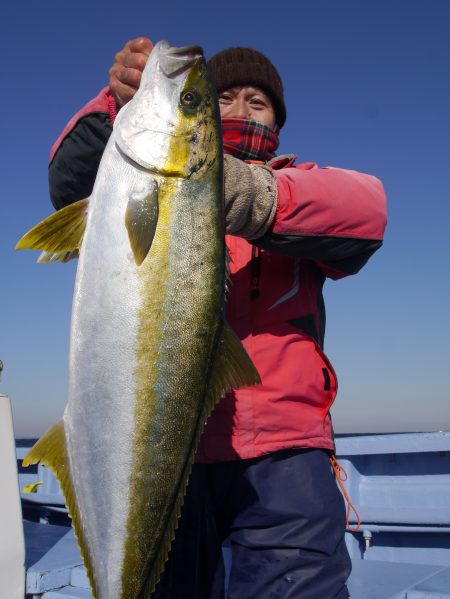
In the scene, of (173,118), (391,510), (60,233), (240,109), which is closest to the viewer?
(60,233)

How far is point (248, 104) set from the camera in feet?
11.8

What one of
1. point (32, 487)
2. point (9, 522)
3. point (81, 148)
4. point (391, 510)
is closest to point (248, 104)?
point (81, 148)

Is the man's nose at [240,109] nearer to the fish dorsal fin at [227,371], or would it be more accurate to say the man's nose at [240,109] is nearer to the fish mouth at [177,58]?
the fish mouth at [177,58]

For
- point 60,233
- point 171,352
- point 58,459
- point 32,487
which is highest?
point 60,233

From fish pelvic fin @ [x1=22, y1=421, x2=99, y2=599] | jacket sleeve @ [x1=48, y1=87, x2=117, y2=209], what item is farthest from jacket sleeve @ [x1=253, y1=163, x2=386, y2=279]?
fish pelvic fin @ [x1=22, y1=421, x2=99, y2=599]

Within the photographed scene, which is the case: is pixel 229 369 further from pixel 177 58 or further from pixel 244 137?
pixel 244 137

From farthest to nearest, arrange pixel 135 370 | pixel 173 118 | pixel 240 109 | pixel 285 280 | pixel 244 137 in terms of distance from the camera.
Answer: pixel 240 109 → pixel 244 137 → pixel 285 280 → pixel 173 118 → pixel 135 370

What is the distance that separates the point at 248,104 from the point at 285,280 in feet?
4.44

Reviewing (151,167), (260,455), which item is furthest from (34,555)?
(151,167)

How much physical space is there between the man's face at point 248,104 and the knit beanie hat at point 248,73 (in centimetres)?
5

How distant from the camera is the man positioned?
2.49 meters

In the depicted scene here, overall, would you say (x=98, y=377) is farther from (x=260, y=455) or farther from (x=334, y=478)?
(x=334, y=478)

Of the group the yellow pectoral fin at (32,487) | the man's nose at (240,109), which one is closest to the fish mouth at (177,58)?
the man's nose at (240,109)

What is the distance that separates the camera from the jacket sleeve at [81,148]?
269 centimetres
